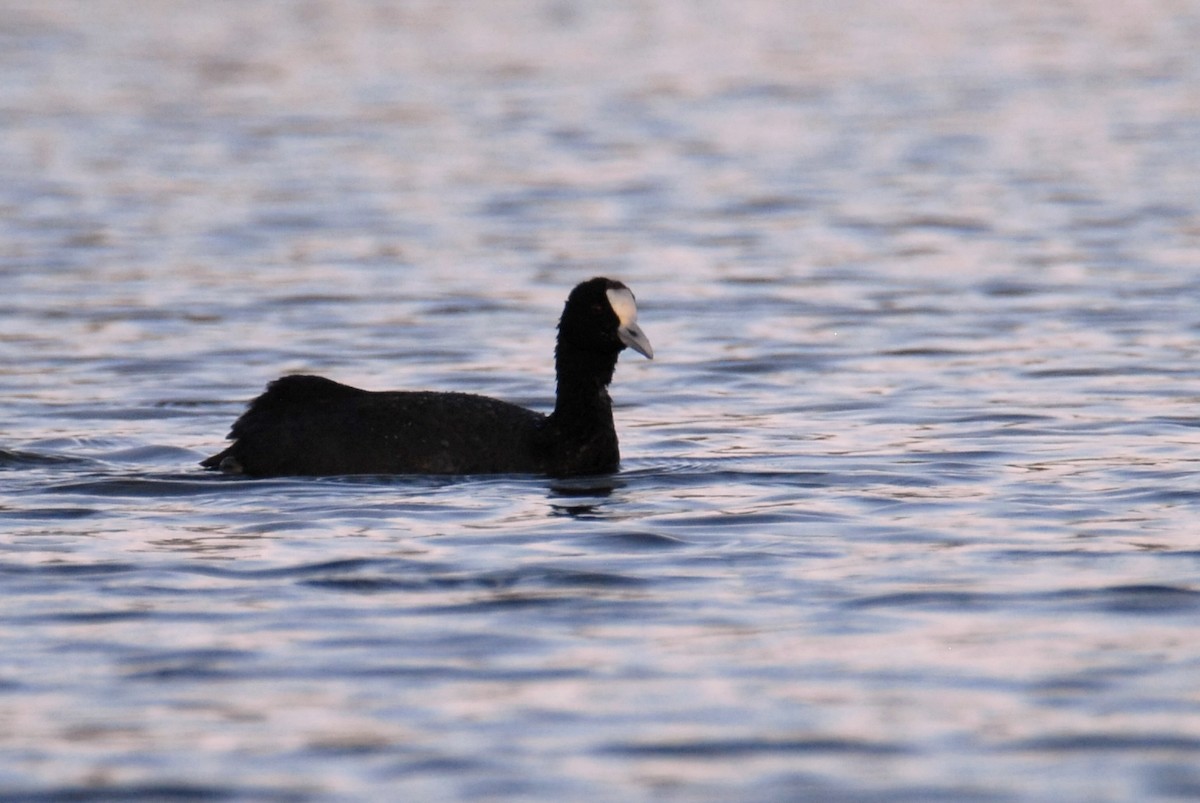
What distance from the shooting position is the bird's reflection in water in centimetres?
1067

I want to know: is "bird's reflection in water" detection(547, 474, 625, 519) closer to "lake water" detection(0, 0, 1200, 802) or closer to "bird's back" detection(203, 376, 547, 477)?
"lake water" detection(0, 0, 1200, 802)

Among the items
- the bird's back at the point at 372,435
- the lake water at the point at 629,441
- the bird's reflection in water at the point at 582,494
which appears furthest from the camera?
the bird's back at the point at 372,435

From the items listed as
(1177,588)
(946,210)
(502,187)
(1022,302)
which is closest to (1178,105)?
(946,210)

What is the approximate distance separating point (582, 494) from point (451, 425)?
780 mm

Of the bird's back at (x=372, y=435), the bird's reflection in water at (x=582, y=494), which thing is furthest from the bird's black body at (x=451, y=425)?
the bird's reflection in water at (x=582, y=494)

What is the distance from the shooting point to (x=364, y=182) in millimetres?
24844

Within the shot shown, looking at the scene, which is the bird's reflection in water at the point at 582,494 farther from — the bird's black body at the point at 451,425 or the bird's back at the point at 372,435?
the bird's back at the point at 372,435

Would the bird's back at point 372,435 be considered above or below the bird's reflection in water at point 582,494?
above

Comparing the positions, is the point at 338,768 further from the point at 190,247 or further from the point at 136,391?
the point at 190,247

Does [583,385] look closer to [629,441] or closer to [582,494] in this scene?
[582,494]

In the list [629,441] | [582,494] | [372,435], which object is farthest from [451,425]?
[629,441]

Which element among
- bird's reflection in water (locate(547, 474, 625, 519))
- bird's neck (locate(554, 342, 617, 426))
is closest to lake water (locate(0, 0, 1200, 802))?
bird's reflection in water (locate(547, 474, 625, 519))

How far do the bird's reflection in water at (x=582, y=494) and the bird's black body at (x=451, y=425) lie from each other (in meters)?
0.13

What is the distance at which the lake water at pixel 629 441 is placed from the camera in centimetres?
701
